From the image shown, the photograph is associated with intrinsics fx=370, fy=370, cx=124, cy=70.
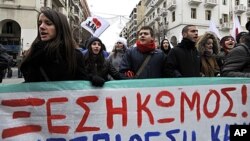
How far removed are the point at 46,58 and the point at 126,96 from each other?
758 mm

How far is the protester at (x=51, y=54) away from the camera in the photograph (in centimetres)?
289

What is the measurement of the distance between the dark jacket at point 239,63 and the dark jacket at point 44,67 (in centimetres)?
146

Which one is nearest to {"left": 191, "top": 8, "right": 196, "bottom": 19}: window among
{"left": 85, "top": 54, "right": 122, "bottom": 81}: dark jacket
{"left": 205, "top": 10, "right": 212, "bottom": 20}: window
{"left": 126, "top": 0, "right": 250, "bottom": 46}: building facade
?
{"left": 126, "top": 0, "right": 250, "bottom": 46}: building facade

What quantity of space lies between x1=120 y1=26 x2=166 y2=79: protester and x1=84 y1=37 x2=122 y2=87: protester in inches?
14.3

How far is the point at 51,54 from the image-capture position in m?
2.88

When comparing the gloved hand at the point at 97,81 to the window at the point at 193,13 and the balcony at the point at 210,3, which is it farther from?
the balcony at the point at 210,3

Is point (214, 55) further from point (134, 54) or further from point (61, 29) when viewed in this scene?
point (61, 29)

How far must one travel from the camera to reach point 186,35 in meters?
4.66

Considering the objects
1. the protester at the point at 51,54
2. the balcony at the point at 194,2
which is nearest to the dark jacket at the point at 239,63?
the protester at the point at 51,54

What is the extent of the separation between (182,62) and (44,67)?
2032 millimetres

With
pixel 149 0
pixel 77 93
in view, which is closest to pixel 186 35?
pixel 77 93

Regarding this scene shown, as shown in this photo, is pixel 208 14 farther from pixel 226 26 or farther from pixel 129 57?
pixel 129 57

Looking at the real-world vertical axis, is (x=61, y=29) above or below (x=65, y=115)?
above

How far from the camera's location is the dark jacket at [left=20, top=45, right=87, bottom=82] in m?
2.89
